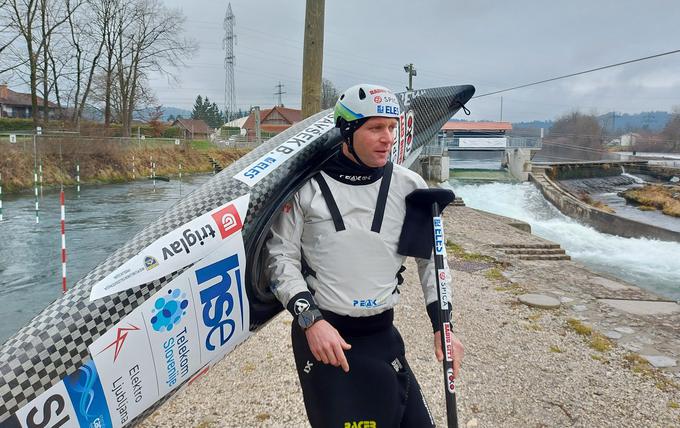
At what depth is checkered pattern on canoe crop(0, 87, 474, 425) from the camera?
5.21ft

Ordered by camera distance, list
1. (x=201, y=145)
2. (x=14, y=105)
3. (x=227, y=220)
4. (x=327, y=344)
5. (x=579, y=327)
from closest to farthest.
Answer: (x=327, y=344) → (x=227, y=220) → (x=579, y=327) → (x=201, y=145) → (x=14, y=105)

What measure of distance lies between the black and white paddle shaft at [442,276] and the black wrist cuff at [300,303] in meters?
0.56

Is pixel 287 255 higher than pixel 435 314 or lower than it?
higher

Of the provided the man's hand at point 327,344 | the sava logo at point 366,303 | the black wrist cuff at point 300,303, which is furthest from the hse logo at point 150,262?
the sava logo at point 366,303

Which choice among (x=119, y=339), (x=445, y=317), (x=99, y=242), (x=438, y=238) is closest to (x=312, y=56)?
(x=438, y=238)

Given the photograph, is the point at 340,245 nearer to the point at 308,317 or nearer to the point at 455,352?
the point at 308,317

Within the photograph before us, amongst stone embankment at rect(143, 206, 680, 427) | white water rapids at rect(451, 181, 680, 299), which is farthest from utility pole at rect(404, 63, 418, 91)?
stone embankment at rect(143, 206, 680, 427)

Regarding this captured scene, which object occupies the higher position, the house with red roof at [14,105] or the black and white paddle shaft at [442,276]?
the house with red roof at [14,105]

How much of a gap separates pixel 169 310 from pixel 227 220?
456mm

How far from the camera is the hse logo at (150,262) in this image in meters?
1.87

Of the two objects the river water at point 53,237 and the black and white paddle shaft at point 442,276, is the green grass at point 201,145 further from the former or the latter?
the black and white paddle shaft at point 442,276

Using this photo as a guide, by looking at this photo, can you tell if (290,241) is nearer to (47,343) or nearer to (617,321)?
(47,343)

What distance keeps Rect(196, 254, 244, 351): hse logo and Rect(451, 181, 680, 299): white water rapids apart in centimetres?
1427

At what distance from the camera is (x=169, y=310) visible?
6.17 feet
